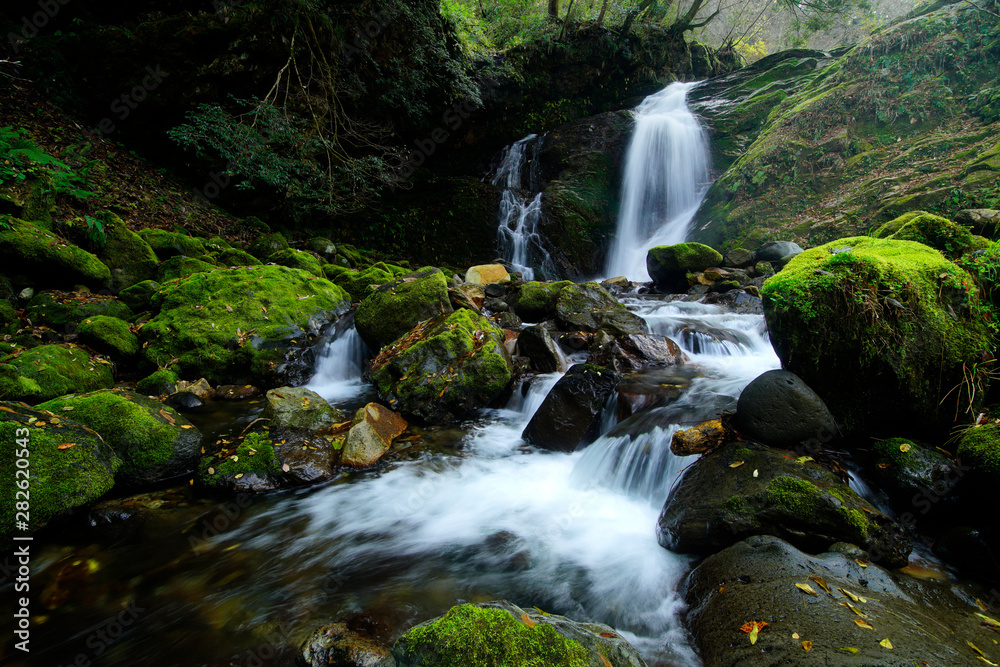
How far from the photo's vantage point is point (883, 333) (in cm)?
350

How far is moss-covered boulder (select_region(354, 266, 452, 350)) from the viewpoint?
715 cm

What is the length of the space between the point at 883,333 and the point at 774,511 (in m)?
1.91

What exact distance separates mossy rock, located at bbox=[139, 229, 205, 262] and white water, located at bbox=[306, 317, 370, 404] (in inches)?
162

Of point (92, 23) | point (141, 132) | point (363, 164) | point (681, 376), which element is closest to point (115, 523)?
point (681, 376)

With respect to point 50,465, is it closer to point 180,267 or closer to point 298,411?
point 298,411

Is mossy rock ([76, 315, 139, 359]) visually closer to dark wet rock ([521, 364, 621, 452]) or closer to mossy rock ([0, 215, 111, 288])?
mossy rock ([0, 215, 111, 288])

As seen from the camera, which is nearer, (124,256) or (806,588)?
(806,588)

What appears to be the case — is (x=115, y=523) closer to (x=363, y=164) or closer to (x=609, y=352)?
(x=609, y=352)

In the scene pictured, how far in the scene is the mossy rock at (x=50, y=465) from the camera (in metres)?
3.09

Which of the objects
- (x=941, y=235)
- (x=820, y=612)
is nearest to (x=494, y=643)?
(x=820, y=612)

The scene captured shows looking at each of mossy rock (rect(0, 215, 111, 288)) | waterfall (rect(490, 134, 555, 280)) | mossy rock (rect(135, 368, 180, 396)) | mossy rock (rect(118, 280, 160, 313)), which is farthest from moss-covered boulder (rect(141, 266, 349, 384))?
waterfall (rect(490, 134, 555, 280))

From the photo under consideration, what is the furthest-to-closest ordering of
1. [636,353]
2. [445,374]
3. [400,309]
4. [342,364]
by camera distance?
[342,364] < [400,309] < [636,353] < [445,374]

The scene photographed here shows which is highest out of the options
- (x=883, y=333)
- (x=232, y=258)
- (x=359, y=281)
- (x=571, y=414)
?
(x=232, y=258)

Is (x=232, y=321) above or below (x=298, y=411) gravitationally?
above
